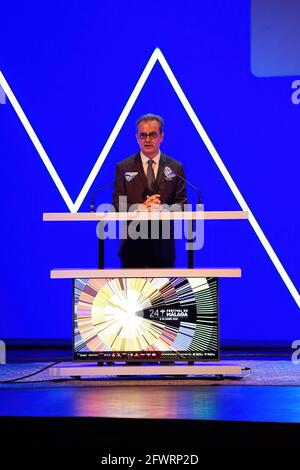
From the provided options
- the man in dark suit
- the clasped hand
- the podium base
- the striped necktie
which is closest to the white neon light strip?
the man in dark suit

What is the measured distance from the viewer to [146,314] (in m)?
Answer: 4.69

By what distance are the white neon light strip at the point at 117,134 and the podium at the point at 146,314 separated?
219 centimetres

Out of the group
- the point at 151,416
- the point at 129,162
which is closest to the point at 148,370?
the point at 129,162

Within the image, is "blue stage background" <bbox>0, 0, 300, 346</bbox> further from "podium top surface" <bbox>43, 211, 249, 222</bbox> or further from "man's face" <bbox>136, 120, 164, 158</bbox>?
"podium top surface" <bbox>43, 211, 249, 222</bbox>

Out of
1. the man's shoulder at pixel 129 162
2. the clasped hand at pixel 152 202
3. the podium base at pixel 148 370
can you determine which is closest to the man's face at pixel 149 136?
the man's shoulder at pixel 129 162

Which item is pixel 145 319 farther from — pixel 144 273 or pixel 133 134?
pixel 133 134

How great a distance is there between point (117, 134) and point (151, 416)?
426 centimetres

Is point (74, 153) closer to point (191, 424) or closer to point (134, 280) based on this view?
point (134, 280)

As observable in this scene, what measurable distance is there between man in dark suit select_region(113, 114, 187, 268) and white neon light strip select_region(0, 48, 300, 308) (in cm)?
152

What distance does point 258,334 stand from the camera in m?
6.90

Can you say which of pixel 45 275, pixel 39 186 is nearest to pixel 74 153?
pixel 39 186

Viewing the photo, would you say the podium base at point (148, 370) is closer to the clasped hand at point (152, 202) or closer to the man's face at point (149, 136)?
the clasped hand at point (152, 202)

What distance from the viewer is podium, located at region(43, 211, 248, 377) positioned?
467 cm

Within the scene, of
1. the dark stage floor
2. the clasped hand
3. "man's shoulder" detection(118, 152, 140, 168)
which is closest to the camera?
the dark stage floor
